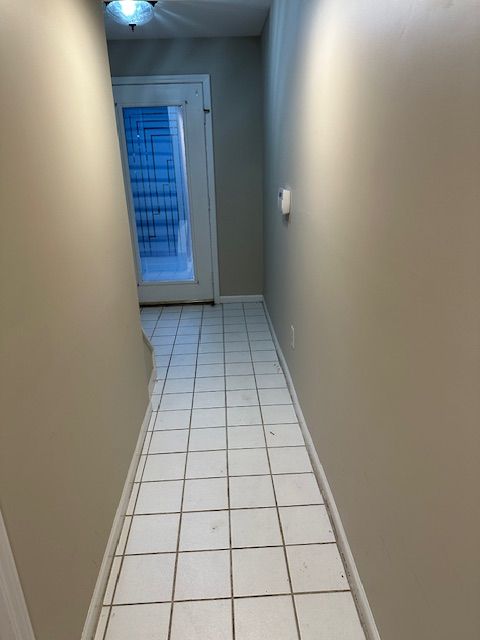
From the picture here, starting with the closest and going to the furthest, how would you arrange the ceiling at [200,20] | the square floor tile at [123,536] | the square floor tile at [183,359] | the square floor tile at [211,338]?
1. the square floor tile at [123,536]
2. the ceiling at [200,20]
3. the square floor tile at [183,359]
4. the square floor tile at [211,338]

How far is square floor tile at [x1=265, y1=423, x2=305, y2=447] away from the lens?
222cm

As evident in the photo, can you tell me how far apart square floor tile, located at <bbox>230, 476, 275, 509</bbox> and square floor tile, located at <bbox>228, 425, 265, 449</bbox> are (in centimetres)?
24

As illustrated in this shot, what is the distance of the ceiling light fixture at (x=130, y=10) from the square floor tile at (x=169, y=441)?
2518mm

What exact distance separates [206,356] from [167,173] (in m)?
1.87

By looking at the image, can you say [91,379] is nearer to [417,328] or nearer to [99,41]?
[417,328]

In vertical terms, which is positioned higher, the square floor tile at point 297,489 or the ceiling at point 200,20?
the ceiling at point 200,20

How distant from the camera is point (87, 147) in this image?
1.54 metres

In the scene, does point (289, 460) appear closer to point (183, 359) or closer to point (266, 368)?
point (266, 368)

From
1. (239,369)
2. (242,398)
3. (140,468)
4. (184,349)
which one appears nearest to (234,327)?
(184,349)

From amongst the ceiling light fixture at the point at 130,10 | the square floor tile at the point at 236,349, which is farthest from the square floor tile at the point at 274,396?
the ceiling light fixture at the point at 130,10

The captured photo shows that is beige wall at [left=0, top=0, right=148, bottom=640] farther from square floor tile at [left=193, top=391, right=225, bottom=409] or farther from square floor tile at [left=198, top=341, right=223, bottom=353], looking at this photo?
square floor tile at [left=198, top=341, right=223, bottom=353]

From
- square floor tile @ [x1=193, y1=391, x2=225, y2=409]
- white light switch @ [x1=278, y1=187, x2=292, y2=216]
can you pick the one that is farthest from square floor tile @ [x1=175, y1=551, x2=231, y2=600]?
white light switch @ [x1=278, y1=187, x2=292, y2=216]

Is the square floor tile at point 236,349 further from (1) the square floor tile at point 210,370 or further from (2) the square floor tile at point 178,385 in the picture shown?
(2) the square floor tile at point 178,385

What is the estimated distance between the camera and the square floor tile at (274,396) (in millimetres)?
2619
